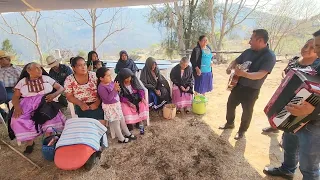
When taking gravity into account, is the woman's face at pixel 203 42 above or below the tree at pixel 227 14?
below

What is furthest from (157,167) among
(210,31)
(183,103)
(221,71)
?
(210,31)

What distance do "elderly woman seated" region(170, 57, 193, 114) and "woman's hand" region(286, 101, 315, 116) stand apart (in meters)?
2.38

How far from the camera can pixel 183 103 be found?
4094 millimetres

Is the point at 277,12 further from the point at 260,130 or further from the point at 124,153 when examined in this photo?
the point at 124,153

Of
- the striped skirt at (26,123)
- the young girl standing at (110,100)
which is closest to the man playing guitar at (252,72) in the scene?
the young girl standing at (110,100)

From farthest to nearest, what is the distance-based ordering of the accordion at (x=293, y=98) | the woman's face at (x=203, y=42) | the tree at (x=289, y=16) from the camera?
1. the tree at (x=289, y=16)
2. the woman's face at (x=203, y=42)
3. the accordion at (x=293, y=98)

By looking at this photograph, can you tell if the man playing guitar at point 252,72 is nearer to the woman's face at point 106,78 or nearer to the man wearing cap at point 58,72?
the woman's face at point 106,78

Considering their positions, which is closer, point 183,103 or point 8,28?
point 183,103

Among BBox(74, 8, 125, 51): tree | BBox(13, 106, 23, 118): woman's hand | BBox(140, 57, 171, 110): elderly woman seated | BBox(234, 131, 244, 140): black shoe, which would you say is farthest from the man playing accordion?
BBox(74, 8, 125, 51): tree

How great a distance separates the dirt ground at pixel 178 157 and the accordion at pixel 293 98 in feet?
3.09

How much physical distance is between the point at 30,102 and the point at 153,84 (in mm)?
2027

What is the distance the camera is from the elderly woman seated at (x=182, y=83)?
3.93 meters

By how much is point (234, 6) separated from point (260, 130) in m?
9.14

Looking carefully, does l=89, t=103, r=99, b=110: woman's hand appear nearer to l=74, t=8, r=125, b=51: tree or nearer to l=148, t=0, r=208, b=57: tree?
l=74, t=8, r=125, b=51: tree
